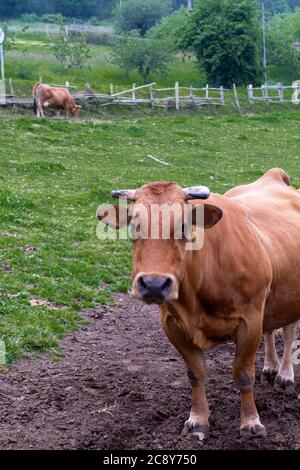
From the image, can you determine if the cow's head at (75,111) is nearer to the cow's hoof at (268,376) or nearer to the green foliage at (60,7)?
the cow's hoof at (268,376)

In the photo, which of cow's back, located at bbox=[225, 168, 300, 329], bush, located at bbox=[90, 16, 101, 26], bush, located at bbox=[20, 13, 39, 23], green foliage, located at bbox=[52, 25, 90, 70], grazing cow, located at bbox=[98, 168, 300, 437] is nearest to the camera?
grazing cow, located at bbox=[98, 168, 300, 437]

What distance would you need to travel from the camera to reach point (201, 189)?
593 centimetres

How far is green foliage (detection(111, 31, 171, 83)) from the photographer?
54250 millimetres

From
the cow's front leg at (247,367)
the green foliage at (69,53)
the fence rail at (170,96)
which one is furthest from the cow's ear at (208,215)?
the green foliage at (69,53)

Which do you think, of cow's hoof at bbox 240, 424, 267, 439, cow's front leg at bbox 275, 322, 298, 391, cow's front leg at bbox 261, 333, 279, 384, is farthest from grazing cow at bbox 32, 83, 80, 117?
cow's hoof at bbox 240, 424, 267, 439

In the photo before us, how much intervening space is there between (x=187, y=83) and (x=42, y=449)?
5099cm

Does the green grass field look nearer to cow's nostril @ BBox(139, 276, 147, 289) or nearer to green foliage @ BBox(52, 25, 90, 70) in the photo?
cow's nostril @ BBox(139, 276, 147, 289)

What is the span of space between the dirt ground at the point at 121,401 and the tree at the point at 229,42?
43746 mm

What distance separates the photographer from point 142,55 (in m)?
54.4

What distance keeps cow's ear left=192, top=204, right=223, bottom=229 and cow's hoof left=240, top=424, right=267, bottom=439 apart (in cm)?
169

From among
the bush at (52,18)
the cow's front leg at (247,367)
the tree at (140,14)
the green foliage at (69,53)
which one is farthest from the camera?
the tree at (140,14)

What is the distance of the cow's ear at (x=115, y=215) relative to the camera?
6176 millimetres

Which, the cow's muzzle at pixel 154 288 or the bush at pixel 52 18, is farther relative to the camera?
the bush at pixel 52 18

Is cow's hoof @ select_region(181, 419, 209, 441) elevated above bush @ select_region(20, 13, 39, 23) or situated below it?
below
